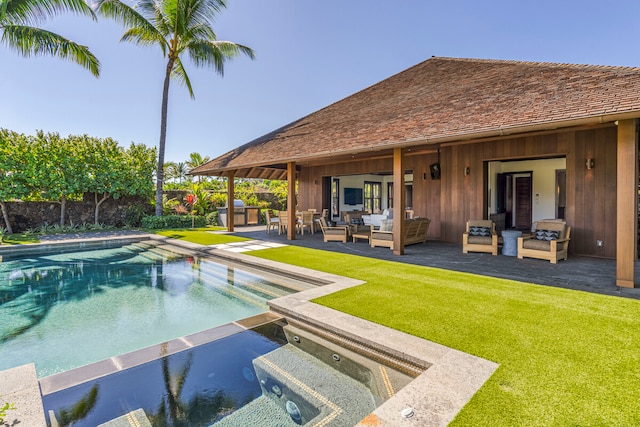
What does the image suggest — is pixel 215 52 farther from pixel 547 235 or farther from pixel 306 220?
pixel 547 235

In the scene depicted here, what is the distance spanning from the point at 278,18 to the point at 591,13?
12825 mm

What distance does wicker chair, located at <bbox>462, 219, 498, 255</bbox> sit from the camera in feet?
28.2

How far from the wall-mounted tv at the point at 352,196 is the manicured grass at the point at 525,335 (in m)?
10.8

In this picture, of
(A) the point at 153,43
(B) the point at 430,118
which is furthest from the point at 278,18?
(B) the point at 430,118

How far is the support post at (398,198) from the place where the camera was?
853 centimetres

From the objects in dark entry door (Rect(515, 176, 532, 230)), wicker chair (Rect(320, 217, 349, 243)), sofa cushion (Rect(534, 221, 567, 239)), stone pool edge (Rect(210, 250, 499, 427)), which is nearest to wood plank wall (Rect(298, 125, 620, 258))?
sofa cushion (Rect(534, 221, 567, 239))

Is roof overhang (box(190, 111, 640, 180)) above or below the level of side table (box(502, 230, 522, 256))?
above

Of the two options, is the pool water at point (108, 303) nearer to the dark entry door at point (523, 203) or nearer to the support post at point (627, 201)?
the support post at point (627, 201)

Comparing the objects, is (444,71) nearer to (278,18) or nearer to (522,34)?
(522,34)

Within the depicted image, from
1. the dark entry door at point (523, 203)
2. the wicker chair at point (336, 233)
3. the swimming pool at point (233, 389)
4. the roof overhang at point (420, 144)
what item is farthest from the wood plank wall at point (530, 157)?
the swimming pool at point (233, 389)

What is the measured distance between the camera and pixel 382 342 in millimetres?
3408

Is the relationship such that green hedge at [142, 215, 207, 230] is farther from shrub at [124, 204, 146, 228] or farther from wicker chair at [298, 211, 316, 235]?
wicker chair at [298, 211, 316, 235]

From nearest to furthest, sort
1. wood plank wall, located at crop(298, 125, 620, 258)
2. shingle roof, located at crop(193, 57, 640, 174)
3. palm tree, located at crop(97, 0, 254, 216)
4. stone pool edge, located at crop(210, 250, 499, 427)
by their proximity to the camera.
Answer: stone pool edge, located at crop(210, 250, 499, 427) → shingle roof, located at crop(193, 57, 640, 174) → wood plank wall, located at crop(298, 125, 620, 258) → palm tree, located at crop(97, 0, 254, 216)

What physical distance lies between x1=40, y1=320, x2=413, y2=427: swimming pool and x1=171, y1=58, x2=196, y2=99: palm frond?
16.1m
